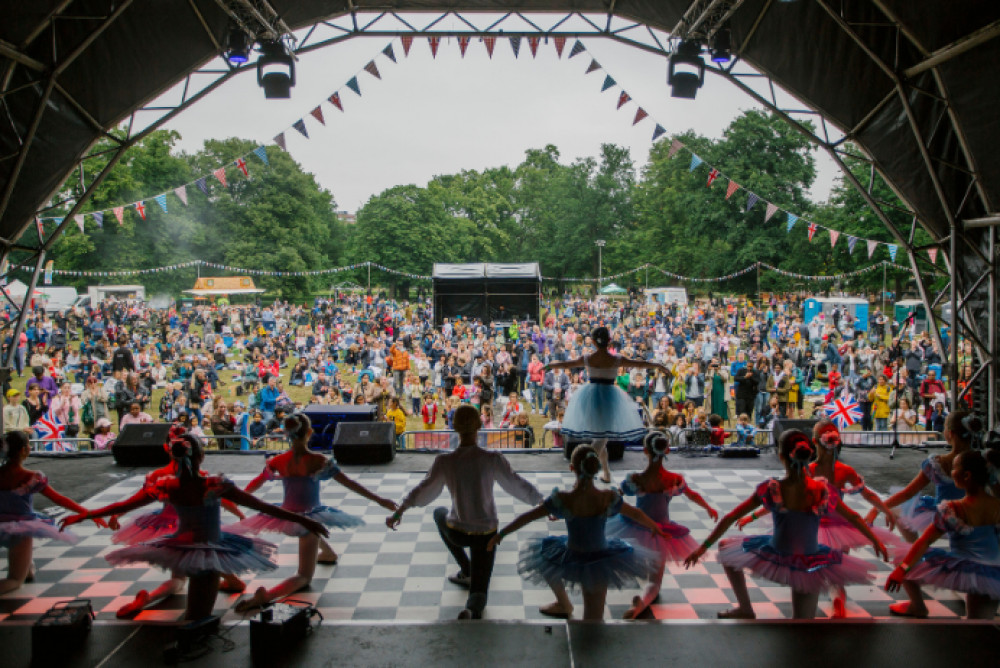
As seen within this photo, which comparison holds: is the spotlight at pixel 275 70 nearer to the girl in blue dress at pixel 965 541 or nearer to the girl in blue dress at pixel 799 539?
the girl in blue dress at pixel 799 539

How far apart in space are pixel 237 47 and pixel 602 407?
5.93 meters

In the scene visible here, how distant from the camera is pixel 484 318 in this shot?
25984mm

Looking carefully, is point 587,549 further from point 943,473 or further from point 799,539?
point 943,473

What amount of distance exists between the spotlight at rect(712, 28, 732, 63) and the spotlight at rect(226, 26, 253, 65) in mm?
5529

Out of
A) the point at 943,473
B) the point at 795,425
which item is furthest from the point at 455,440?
the point at 943,473

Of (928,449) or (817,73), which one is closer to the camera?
(817,73)

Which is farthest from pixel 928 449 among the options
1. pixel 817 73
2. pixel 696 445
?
pixel 817 73

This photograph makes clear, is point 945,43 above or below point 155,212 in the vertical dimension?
below

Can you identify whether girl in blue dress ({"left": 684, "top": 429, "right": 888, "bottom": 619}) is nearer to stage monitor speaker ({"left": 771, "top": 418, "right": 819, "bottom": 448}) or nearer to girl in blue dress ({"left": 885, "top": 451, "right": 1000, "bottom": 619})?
girl in blue dress ({"left": 885, "top": 451, "right": 1000, "bottom": 619})

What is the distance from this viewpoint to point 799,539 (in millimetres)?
3930

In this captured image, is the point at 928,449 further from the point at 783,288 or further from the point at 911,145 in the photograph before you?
the point at 783,288

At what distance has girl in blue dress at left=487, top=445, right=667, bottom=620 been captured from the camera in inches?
149

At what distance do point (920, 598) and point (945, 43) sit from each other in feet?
16.7

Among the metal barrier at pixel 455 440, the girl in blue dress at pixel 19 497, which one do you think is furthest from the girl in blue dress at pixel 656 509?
the metal barrier at pixel 455 440
